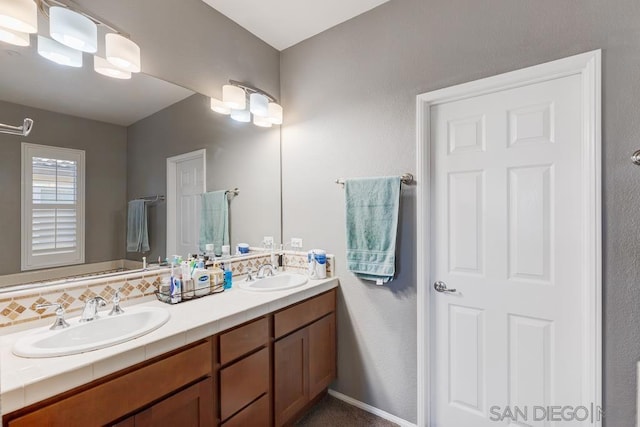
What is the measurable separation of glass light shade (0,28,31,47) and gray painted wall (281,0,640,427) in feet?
5.10

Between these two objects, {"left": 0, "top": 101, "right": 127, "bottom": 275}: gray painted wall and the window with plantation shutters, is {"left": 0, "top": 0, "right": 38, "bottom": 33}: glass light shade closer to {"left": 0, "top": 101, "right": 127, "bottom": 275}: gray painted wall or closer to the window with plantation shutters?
{"left": 0, "top": 101, "right": 127, "bottom": 275}: gray painted wall

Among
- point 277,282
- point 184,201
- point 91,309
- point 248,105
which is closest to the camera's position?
point 91,309

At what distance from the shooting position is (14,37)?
1.26 metres

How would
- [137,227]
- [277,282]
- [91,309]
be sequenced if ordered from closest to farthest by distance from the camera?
[91,309] → [137,227] → [277,282]

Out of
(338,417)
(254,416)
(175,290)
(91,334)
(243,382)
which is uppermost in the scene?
(175,290)

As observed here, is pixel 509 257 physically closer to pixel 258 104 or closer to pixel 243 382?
pixel 243 382

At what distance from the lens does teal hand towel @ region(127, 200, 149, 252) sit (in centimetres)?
167

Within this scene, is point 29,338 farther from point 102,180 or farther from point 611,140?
point 611,140

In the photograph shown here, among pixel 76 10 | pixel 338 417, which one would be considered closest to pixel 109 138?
pixel 76 10

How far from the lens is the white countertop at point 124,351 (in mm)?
870

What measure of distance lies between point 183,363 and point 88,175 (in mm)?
1065

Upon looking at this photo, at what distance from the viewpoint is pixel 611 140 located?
131 cm

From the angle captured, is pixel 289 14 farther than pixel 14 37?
Yes

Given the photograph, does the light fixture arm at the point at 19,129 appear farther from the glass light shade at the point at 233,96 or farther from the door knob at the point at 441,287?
the door knob at the point at 441,287
